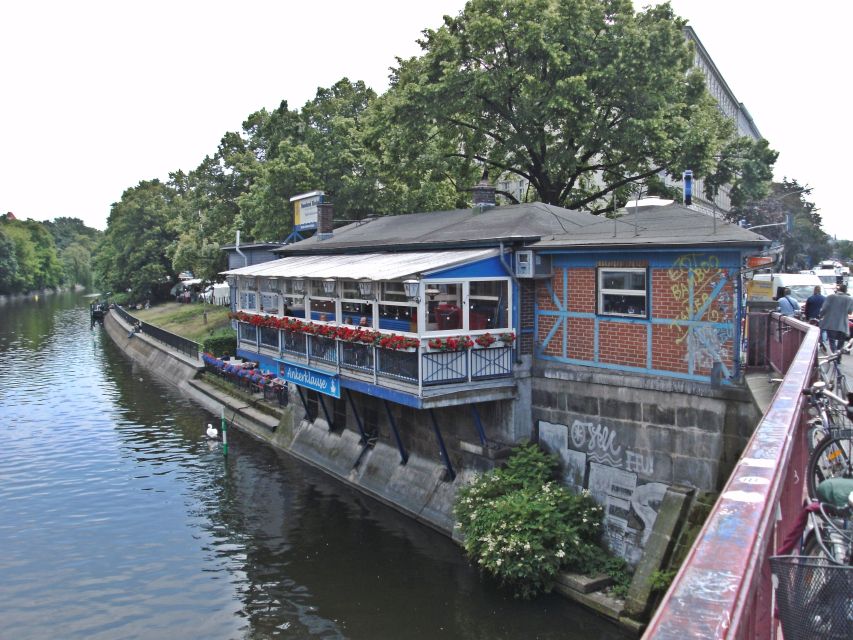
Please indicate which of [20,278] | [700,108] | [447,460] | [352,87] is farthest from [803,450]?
[20,278]

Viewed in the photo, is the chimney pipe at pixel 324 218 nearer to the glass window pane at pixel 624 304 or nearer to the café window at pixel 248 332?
the café window at pixel 248 332

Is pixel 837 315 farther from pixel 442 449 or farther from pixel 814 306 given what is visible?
pixel 442 449

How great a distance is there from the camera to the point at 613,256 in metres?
14.5

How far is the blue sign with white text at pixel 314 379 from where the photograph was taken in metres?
18.4

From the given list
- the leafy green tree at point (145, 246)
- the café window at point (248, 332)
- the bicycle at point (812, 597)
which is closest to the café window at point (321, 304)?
the café window at point (248, 332)

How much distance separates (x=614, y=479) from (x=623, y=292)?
11.9 feet

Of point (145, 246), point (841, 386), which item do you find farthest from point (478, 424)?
point (145, 246)

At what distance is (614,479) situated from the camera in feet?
46.9

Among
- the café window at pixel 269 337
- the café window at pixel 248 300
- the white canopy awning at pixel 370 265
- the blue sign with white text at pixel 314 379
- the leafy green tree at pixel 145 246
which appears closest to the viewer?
the white canopy awning at pixel 370 265

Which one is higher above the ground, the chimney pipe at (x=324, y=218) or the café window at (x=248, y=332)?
the chimney pipe at (x=324, y=218)

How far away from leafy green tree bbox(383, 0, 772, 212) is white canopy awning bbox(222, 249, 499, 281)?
7.47 m

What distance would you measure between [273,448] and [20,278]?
9823cm

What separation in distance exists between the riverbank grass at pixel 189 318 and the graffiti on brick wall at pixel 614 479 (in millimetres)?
31769

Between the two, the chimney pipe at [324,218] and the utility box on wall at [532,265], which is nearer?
the utility box on wall at [532,265]
